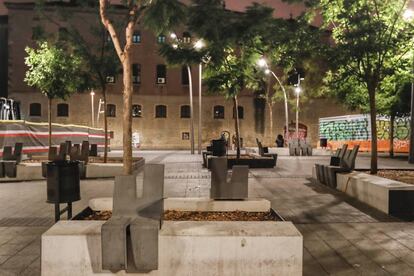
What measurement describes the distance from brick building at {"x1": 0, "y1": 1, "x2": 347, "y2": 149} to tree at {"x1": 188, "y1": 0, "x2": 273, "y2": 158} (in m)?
30.3

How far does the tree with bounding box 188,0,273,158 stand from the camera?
46.2 feet

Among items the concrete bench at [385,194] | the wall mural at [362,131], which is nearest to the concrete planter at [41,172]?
the concrete bench at [385,194]

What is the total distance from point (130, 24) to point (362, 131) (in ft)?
107

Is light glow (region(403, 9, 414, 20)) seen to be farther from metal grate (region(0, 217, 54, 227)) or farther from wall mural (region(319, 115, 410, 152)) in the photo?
wall mural (region(319, 115, 410, 152))

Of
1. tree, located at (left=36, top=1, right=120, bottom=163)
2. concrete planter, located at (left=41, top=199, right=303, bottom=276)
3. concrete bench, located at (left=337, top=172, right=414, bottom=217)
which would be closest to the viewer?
concrete planter, located at (left=41, top=199, right=303, bottom=276)

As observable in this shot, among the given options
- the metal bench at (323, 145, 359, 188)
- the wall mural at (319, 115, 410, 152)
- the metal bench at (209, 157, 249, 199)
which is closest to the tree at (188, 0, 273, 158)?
the metal bench at (323, 145, 359, 188)

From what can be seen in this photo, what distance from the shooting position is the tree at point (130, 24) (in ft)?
20.9

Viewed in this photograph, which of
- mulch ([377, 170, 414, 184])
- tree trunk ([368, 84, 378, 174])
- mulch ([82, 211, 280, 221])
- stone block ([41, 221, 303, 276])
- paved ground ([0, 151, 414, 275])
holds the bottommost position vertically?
paved ground ([0, 151, 414, 275])

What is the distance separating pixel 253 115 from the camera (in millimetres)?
49656

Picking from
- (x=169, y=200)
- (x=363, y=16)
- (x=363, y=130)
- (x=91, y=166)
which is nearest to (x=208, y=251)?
(x=169, y=200)

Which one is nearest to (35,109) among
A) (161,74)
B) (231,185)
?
(161,74)

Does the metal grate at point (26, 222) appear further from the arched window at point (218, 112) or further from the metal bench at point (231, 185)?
the arched window at point (218, 112)

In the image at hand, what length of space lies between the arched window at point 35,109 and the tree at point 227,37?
1342 inches

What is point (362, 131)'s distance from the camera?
36.7 m
